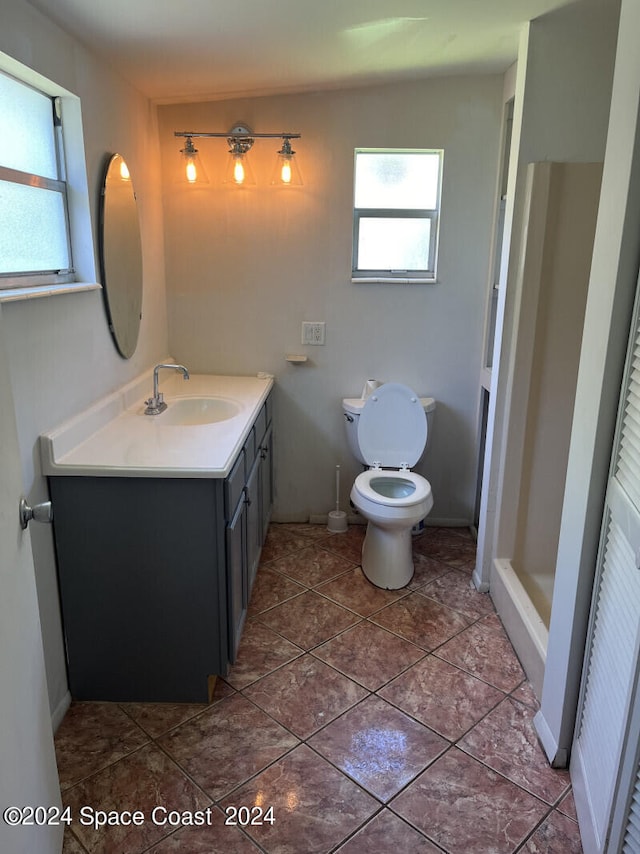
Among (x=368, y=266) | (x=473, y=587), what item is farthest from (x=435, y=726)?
(x=368, y=266)

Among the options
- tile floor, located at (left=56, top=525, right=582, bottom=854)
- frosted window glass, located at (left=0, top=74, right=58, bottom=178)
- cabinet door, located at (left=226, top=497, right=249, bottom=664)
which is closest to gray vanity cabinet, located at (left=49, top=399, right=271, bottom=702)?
cabinet door, located at (left=226, top=497, right=249, bottom=664)

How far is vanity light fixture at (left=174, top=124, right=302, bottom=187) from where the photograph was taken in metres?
2.89

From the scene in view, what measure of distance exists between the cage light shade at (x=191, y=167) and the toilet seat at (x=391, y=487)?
65.8 inches

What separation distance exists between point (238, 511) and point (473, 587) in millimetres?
1297

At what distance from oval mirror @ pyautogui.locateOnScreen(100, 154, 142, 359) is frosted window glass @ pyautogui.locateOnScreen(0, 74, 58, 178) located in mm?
251

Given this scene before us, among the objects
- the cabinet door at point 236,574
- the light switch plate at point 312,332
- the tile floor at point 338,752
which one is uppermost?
the light switch plate at point 312,332

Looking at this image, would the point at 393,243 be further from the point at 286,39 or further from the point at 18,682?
the point at 18,682

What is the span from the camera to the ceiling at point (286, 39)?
186cm

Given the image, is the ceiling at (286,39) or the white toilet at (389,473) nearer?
the ceiling at (286,39)

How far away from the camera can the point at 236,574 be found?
213 centimetres

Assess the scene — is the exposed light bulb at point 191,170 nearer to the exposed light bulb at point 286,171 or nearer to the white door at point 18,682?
the exposed light bulb at point 286,171

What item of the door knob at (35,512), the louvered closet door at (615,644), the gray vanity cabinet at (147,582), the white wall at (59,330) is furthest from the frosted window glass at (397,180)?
the door knob at (35,512)

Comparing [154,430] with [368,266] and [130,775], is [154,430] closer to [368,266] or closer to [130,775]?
[130,775]

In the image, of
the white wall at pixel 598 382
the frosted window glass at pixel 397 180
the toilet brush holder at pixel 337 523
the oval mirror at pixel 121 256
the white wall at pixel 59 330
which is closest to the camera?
the white wall at pixel 598 382
